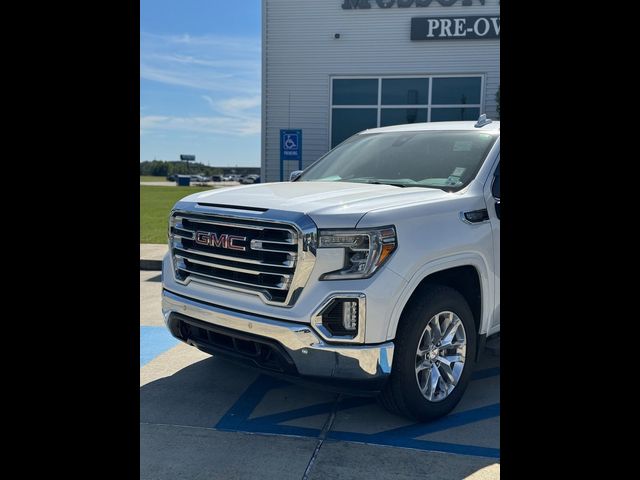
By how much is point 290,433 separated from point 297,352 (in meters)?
0.70

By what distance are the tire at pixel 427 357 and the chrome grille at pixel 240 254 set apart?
2.28 ft

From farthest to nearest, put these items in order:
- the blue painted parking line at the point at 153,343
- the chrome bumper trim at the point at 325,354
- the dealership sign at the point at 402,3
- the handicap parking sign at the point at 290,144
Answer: the dealership sign at the point at 402,3 → the handicap parking sign at the point at 290,144 → the blue painted parking line at the point at 153,343 → the chrome bumper trim at the point at 325,354

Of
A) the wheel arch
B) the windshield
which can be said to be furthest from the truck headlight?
the windshield

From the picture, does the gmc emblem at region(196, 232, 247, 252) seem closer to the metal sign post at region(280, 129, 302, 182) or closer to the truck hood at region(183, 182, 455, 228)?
the truck hood at region(183, 182, 455, 228)

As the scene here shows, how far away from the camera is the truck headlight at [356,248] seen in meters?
2.77

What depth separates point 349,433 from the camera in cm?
319

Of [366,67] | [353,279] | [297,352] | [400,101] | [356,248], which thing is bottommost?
[297,352]

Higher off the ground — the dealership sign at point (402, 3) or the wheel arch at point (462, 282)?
the dealership sign at point (402, 3)

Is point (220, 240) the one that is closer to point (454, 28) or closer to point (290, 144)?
point (290, 144)

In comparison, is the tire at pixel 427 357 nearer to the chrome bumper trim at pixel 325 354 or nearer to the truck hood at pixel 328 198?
the chrome bumper trim at pixel 325 354

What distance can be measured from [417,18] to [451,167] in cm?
1131

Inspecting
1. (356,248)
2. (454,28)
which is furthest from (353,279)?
(454,28)

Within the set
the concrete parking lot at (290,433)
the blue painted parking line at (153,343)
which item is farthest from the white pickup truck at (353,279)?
the blue painted parking line at (153,343)
